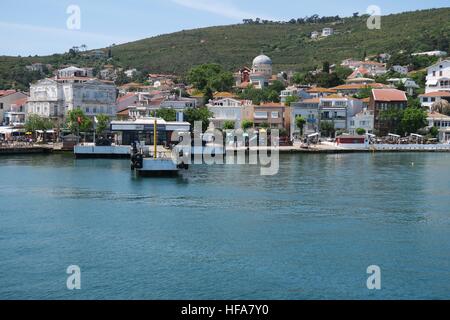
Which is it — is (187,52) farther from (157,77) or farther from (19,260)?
(19,260)

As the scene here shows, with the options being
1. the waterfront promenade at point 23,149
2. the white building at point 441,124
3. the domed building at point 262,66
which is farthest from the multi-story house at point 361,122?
the domed building at point 262,66

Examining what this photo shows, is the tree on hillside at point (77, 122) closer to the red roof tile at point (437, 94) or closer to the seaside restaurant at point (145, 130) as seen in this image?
the seaside restaurant at point (145, 130)

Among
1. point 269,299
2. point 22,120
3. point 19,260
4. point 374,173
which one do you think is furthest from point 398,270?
point 22,120

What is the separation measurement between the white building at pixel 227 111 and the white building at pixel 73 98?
428 inches

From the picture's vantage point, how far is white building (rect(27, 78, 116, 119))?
7044 cm

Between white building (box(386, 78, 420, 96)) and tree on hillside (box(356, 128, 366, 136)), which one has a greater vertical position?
white building (box(386, 78, 420, 96))

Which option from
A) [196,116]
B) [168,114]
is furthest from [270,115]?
[168,114]

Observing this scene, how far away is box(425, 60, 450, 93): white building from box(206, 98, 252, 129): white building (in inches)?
956

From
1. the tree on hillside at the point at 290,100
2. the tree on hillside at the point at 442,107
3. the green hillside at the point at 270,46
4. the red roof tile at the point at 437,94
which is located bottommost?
the tree on hillside at the point at 442,107

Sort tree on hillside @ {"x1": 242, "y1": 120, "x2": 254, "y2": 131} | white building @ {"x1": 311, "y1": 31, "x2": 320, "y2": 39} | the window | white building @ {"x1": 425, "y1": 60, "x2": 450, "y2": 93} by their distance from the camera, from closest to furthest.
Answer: tree on hillside @ {"x1": 242, "y1": 120, "x2": 254, "y2": 131} → the window → white building @ {"x1": 425, "y1": 60, "x2": 450, "y2": 93} → white building @ {"x1": 311, "y1": 31, "x2": 320, "y2": 39}

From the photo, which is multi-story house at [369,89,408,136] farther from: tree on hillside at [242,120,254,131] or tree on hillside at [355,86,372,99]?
tree on hillside at [242,120,254,131]

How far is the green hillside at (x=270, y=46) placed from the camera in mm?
128500

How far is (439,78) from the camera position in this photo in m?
82.4

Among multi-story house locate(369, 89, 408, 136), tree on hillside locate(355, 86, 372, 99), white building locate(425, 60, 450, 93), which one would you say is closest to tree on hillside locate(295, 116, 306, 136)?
multi-story house locate(369, 89, 408, 136)
